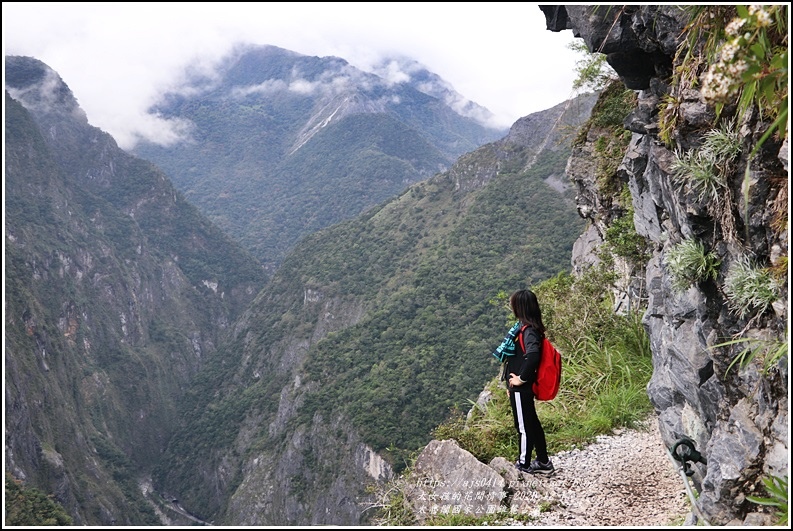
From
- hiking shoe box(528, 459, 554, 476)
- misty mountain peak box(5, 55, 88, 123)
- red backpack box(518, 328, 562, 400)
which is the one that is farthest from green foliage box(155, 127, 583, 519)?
misty mountain peak box(5, 55, 88, 123)

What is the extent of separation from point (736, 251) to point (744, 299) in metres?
0.32

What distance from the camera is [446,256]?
6059 centimetres

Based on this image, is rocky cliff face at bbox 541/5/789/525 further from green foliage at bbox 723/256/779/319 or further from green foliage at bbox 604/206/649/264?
green foliage at bbox 604/206/649/264

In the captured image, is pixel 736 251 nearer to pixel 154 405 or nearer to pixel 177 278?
pixel 154 405

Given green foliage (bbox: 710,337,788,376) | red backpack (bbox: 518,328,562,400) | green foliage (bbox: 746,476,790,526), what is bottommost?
green foliage (bbox: 746,476,790,526)

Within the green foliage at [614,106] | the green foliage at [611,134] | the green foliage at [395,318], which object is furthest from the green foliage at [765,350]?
the green foliage at [395,318]

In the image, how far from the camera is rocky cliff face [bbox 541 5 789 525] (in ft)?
9.68

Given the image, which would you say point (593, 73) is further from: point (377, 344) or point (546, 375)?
point (377, 344)

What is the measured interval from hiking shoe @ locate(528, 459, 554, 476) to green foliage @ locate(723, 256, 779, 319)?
6.88ft

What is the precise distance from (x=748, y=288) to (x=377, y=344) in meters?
53.7

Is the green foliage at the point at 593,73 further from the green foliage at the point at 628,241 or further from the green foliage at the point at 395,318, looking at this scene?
the green foliage at the point at 395,318

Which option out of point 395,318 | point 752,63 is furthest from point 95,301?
point 752,63

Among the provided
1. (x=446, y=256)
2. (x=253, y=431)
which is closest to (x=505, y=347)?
(x=446, y=256)

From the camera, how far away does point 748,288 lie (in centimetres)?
306
